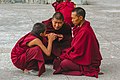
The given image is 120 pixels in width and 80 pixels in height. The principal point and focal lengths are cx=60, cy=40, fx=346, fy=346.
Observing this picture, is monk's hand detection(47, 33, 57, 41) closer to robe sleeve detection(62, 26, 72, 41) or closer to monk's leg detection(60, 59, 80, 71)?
robe sleeve detection(62, 26, 72, 41)

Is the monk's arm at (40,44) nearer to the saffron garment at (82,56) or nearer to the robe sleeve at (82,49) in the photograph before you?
the saffron garment at (82,56)

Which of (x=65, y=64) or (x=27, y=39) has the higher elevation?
(x=27, y=39)

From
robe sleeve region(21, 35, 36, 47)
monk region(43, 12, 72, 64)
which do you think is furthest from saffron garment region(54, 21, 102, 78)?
robe sleeve region(21, 35, 36, 47)

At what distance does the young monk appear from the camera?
5.19 m

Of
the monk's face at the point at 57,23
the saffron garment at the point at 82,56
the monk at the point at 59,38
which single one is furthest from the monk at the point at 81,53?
the monk at the point at 59,38

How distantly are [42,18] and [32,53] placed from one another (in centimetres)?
623

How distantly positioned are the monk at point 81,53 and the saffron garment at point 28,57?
1.12 ft

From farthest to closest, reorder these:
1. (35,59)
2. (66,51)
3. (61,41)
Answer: (61,41)
(66,51)
(35,59)

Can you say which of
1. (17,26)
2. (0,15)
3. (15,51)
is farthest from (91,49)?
Answer: (0,15)

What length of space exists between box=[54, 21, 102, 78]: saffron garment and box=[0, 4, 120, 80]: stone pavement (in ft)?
0.44

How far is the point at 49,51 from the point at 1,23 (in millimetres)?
5082

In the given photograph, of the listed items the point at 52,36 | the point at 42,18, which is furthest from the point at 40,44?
the point at 42,18

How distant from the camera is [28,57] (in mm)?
5223

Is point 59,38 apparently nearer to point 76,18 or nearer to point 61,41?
point 61,41
